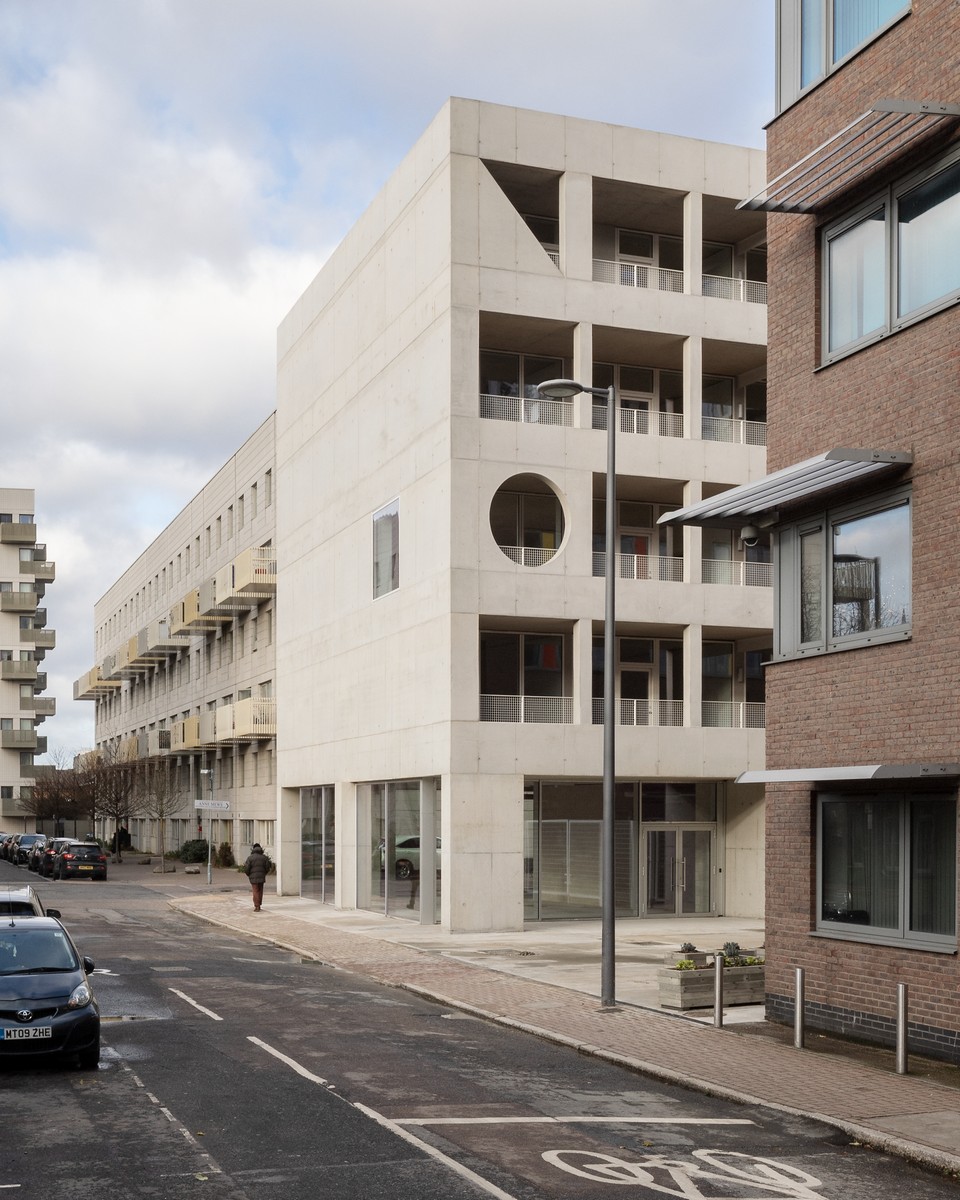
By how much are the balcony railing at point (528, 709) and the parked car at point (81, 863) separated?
27.4 metres

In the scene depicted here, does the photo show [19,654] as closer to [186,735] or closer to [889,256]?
[186,735]

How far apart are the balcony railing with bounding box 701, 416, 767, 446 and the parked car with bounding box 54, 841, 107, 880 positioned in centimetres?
3062

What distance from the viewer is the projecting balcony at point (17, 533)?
4306 inches

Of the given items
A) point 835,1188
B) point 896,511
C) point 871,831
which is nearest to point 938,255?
point 896,511

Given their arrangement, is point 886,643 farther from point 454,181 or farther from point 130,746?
point 130,746

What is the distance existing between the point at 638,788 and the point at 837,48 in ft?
65.9

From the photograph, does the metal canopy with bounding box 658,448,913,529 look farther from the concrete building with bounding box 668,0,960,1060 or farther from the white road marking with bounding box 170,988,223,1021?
the white road marking with bounding box 170,988,223,1021

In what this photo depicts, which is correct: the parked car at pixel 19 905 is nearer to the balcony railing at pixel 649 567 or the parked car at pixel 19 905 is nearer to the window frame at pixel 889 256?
the window frame at pixel 889 256

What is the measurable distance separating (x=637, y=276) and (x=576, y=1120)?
83.5 ft

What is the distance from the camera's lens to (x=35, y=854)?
63.3 m

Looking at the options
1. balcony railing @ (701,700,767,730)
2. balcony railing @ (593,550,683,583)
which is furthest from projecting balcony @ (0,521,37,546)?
balcony railing @ (701,700,767,730)

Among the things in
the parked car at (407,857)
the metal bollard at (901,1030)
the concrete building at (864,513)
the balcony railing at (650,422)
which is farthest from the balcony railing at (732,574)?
the metal bollard at (901,1030)

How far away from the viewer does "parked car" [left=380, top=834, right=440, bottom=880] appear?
3319 centimetres

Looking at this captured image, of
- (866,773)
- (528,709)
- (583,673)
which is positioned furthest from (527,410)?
(866,773)
